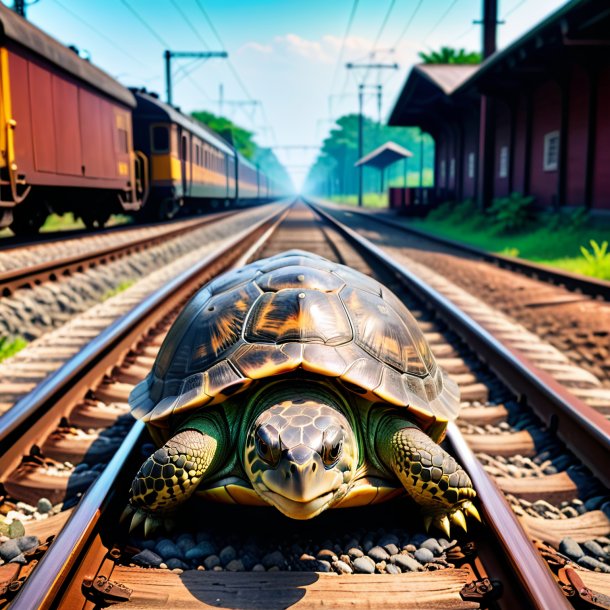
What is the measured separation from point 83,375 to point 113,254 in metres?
6.28

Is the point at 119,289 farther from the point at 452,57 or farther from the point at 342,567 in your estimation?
the point at 452,57

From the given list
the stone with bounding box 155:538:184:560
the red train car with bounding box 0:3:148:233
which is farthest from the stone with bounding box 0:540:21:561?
the red train car with bounding box 0:3:148:233

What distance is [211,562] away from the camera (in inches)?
92.1

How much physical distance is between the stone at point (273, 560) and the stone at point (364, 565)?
10.7 inches

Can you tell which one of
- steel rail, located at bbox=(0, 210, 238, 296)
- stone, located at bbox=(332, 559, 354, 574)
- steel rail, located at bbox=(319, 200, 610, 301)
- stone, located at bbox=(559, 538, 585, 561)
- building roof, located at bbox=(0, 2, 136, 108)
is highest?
building roof, located at bbox=(0, 2, 136, 108)

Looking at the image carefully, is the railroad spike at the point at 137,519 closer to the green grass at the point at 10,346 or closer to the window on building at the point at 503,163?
the green grass at the point at 10,346

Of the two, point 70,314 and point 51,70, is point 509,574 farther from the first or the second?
point 51,70

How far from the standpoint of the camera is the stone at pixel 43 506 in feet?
9.11

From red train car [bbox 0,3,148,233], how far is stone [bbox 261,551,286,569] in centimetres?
793

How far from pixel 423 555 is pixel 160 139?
59.7ft

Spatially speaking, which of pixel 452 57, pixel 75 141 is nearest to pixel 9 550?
pixel 75 141

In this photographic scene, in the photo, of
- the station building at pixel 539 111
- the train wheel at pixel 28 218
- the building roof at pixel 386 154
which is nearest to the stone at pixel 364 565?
the train wheel at pixel 28 218

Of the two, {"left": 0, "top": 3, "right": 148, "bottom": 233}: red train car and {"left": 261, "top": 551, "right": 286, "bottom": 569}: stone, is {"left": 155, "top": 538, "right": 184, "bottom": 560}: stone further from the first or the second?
{"left": 0, "top": 3, "right": 148, "bottom": 233}: red train car

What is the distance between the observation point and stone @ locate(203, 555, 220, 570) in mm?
2320
